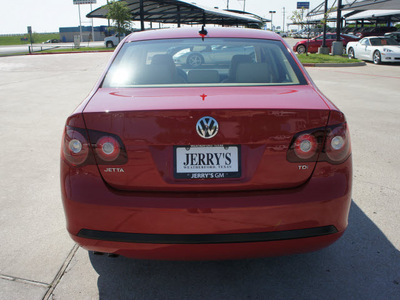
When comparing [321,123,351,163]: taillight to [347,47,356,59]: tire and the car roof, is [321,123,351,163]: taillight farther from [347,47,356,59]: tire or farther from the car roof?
[347,47,356,59]: tire

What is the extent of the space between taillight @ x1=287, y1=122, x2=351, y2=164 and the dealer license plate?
313 millimetres

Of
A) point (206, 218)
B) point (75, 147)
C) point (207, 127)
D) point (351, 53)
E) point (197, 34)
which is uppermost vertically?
point (351, 53)

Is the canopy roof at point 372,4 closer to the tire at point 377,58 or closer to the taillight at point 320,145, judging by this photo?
the tire at point 377,58

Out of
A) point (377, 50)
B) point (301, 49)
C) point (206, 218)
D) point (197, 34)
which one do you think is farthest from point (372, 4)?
point (206, 218)

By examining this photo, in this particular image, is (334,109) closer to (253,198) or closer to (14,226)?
(253,198)

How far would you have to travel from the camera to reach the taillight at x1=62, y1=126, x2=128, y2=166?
215 centimetres

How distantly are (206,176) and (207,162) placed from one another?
0.08 meters

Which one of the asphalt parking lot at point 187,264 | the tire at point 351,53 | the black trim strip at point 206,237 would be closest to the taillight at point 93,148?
the black trim strip at point 206,237

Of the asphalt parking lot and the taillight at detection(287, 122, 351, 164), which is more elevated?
the taillight at detection(287, 122, 351, 164)

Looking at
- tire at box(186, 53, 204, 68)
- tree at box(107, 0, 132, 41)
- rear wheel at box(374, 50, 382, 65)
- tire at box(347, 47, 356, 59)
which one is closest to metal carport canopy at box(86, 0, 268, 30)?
tree at box(107, 0, 132, 41)

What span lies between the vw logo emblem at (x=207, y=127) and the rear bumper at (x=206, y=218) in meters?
0.33

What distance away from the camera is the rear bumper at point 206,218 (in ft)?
6.92

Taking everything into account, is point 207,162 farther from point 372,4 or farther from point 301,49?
point 372,4

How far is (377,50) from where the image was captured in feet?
63.0
